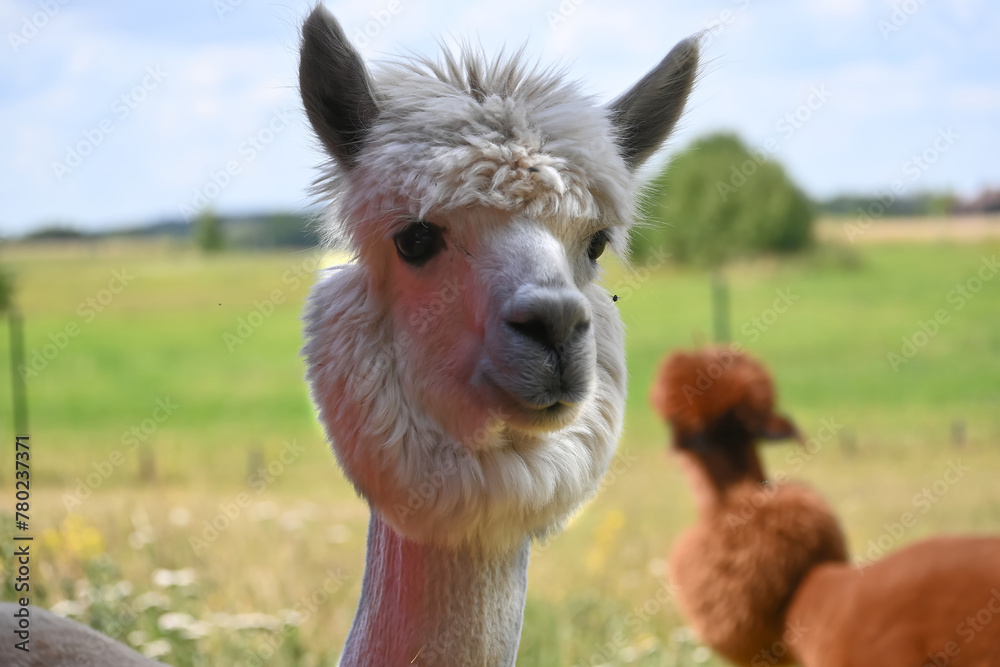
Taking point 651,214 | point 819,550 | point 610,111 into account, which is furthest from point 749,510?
point 610,111

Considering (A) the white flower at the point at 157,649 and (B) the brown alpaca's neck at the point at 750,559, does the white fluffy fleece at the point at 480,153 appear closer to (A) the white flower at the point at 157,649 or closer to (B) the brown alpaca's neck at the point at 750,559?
(B) the brown alpaca's neck at the point at 750,559

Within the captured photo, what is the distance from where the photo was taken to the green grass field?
403cm

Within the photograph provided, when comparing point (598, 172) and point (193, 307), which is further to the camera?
point (193, 307)

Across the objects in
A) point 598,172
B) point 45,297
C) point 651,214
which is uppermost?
point 598,172

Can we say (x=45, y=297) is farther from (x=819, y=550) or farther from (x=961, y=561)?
(x=961, y=561)

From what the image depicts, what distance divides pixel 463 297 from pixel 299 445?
13.6 ft

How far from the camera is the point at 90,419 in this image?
5.71 m

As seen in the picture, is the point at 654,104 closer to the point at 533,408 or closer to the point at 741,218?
the point at 533,408

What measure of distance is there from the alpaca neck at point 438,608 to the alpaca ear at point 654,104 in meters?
0.97

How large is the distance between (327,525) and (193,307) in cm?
302

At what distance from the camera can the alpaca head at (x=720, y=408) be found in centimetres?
290

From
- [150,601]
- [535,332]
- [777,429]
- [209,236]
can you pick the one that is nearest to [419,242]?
[535,332]

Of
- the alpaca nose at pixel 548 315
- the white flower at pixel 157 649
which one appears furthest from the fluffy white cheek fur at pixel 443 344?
the white flower at pixel 157 649

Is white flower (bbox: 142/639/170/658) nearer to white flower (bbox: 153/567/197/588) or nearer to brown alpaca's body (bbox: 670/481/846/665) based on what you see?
white flower (bbox: 153/567/197/588)
